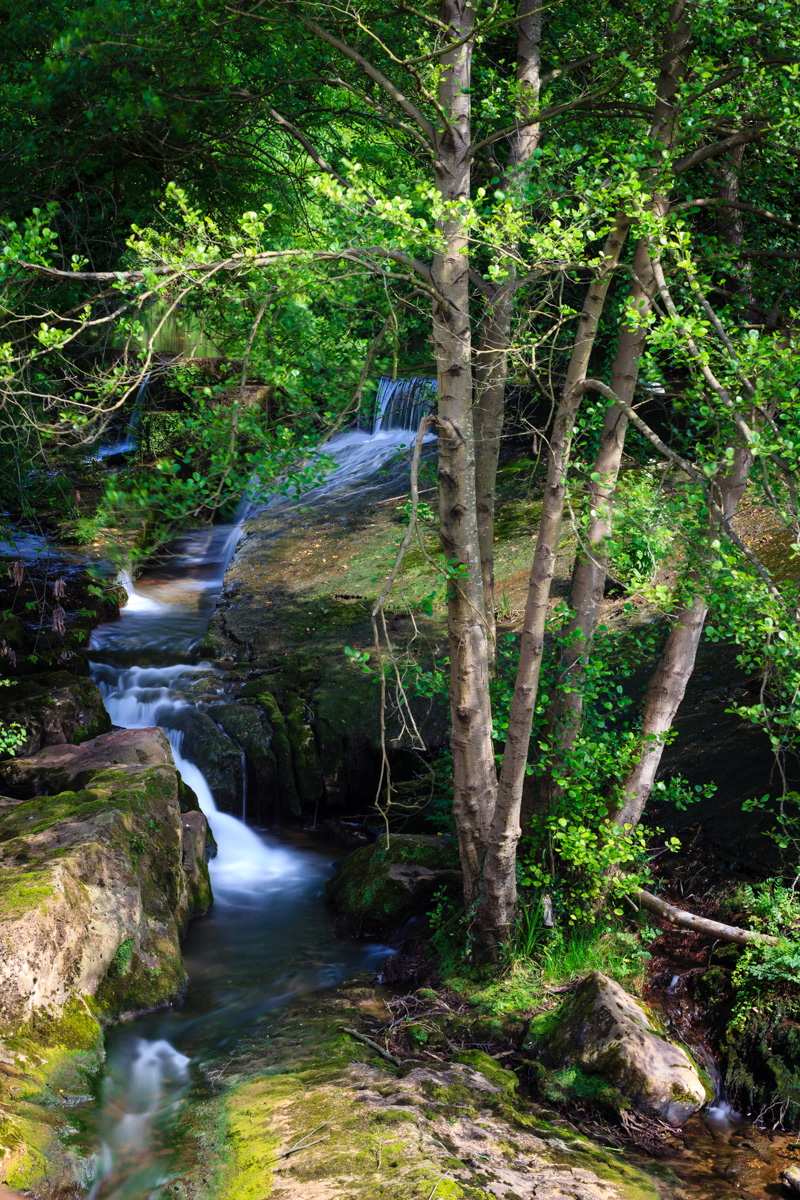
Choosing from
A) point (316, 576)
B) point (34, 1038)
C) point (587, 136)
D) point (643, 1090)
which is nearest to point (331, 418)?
point (587, 136)

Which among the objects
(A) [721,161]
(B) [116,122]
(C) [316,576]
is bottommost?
(C) [316,576]

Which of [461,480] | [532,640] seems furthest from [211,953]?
[461,480]

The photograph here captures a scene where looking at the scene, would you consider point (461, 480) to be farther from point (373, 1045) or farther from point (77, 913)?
point (77, 913)

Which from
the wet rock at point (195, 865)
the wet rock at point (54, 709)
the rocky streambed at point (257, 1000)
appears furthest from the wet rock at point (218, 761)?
the wet rock at point (195, 865)

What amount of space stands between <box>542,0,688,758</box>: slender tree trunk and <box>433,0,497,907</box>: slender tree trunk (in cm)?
60

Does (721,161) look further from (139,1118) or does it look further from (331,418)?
(139,1118)

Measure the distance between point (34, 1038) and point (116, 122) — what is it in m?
6.96

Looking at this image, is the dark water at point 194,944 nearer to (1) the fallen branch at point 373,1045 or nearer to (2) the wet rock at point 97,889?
(2) the wet rock at point 97,889

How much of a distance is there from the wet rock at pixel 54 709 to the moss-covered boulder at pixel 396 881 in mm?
3335

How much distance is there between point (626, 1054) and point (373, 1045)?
148cm

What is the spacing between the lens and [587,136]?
700 cm

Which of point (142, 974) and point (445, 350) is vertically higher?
point (445, 350)

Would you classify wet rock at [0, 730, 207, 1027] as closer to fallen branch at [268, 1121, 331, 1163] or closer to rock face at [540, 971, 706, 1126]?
fallen branch at [268, 1121, 331, 1163]

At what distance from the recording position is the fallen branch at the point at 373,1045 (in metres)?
5.21
